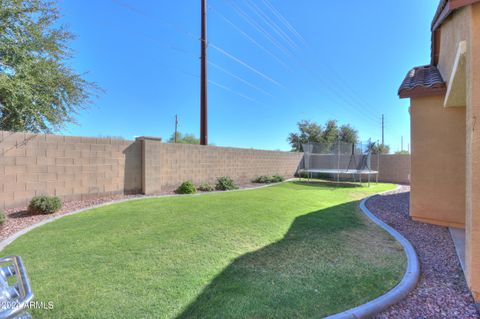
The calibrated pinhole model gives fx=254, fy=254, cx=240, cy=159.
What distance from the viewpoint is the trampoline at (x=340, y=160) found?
13746 millimetres

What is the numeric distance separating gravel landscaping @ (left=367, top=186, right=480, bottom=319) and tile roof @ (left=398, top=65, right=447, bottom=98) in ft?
9.20

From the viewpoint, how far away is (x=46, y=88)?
738cm

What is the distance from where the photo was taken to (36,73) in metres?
7.17

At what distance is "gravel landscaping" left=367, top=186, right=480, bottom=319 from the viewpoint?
2.40 metres

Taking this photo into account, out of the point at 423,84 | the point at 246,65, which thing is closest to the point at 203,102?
the point at 246,65

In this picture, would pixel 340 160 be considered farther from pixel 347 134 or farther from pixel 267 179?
pixel 347 134

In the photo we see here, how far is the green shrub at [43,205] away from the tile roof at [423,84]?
809cm

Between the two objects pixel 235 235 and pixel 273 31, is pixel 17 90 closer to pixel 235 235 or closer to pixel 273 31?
pixel 235 235

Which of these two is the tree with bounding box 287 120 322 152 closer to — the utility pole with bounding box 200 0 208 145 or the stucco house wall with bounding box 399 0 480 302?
the utility pole with bounding box 200 0 208 145

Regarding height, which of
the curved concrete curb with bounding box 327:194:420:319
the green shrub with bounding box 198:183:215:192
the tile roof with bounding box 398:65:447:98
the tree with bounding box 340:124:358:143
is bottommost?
the curved concrete curb with bounding box 327:194:420:319

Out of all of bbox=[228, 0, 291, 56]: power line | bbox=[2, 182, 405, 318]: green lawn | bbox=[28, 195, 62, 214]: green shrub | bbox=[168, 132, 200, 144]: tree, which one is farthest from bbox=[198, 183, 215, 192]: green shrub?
bbox=[168, 132, 200, 144]: tree

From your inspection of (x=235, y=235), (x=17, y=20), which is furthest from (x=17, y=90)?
(x=235, y=235)

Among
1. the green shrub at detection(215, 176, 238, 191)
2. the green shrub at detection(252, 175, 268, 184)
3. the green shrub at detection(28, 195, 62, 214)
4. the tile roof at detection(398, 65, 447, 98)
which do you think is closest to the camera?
the tile roof at detection(398, 65, 447, 98)

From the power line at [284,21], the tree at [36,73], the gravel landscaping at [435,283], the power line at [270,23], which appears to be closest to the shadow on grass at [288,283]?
the gravel landscaping at [435,283]
